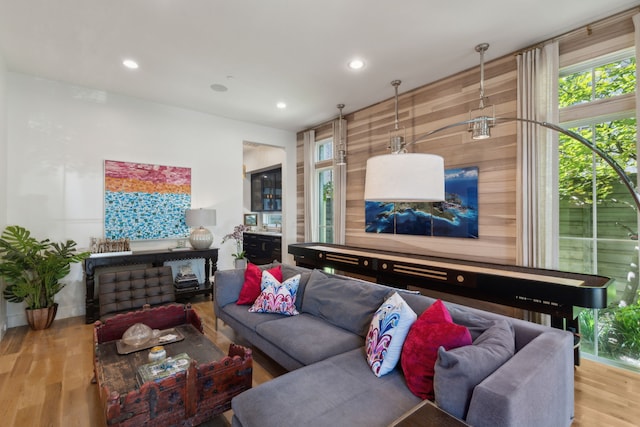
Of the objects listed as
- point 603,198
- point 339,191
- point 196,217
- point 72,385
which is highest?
point 339,191

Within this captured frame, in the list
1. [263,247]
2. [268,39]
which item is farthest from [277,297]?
[263,247]

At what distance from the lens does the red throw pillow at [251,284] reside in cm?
320

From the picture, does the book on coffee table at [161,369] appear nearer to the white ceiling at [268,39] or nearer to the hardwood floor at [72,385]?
the hardwood floor at [72,385]

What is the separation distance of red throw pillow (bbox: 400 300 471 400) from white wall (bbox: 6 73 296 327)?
4.15m

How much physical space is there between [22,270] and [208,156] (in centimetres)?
274

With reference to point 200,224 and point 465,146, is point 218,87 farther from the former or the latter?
point 465,146

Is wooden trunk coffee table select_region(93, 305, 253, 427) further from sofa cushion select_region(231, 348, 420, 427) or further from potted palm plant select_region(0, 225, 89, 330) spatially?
potted palm plant select_region(0, 225, 89, 330)

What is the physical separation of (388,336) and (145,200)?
4061 millimetres

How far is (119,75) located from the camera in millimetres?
3717

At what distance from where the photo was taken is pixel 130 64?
344 centimetres

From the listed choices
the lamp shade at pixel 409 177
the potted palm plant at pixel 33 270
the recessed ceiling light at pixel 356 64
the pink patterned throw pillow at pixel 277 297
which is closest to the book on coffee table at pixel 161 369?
the pink patterned throw pillow at pixel 277 297

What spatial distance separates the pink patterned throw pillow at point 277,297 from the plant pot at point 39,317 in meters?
2.58

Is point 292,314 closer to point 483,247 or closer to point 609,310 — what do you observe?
point 483,247

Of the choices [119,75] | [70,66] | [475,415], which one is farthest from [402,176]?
[70,66]
